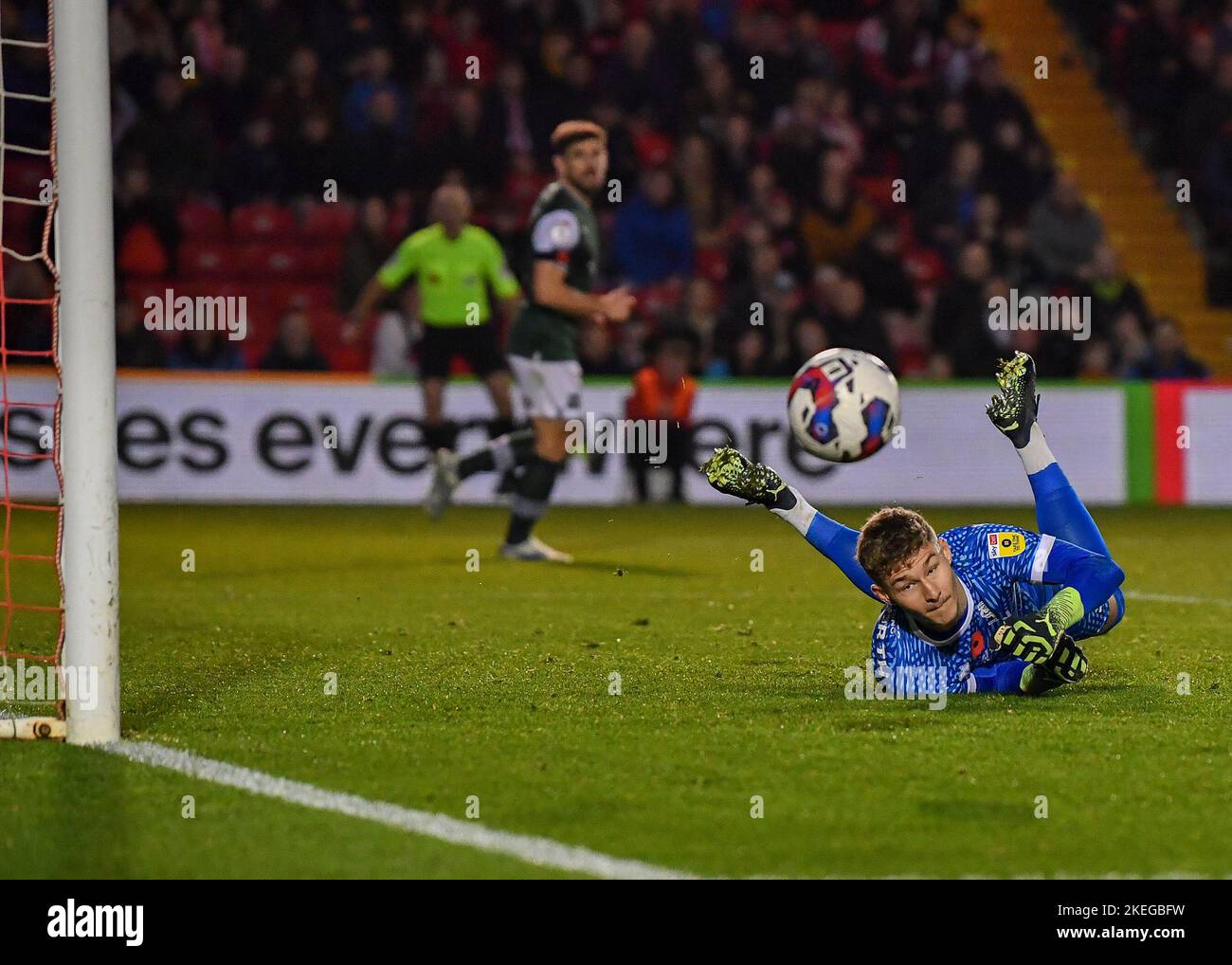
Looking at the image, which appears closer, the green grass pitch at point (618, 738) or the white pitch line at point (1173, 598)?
the green grass pitch at point (618, 738)

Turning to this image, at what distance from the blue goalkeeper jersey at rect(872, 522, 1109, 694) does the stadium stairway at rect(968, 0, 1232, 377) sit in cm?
1166

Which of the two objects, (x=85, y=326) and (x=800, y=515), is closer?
(x=85, y=326)

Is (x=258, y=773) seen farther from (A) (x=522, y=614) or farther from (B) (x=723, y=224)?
(B) (x=723, y=224)

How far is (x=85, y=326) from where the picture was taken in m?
5.07

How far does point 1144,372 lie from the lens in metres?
15.2

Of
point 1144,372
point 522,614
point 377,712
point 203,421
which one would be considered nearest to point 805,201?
point 1144,372

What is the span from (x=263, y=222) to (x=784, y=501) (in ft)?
33.8

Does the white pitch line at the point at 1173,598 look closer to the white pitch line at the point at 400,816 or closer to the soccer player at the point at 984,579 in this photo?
the soccer player at the point at 984,579

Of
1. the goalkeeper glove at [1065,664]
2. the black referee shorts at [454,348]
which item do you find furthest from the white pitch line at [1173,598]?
the black referee shorts at [454,348]

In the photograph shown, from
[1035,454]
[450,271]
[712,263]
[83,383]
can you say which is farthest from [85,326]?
[712,263]

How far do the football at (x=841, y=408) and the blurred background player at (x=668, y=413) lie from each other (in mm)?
6176

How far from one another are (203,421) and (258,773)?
882 cm

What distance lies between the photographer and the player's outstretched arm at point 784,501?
6.02 m

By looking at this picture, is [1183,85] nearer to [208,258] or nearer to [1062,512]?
[208,258]
